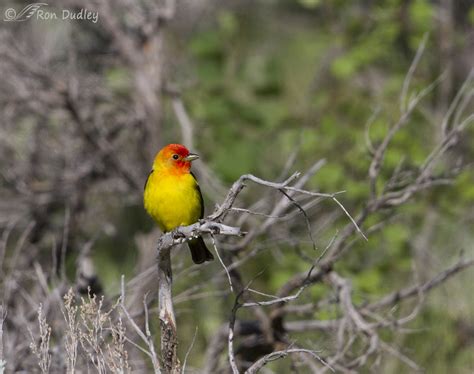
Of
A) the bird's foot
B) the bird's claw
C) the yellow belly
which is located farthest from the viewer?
the yellow belly

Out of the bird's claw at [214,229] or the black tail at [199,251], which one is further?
the black tail at [199,251]

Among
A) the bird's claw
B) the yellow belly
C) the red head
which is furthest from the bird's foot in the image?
the red head

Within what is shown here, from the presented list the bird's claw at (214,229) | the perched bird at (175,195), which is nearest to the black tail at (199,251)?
the perched bird at (175,195)

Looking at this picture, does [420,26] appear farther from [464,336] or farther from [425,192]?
[464,336]

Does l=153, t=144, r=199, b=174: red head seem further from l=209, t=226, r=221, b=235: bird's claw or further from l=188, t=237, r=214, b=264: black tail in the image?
l=209, t=226, r=221, b=235: bird's claw

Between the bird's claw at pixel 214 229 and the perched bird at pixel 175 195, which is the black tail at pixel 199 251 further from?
the bird's claw at pixel 214 229

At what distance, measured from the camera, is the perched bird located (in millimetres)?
4547

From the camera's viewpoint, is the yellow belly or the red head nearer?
the yellow belly

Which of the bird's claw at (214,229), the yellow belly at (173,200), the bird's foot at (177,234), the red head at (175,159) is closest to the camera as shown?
the bird's claw at (214,229)

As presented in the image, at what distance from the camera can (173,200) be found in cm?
454

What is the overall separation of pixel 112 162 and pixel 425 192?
274 centimetres

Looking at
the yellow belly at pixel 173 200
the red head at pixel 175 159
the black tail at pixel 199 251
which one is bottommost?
the black tail at pixel 199 251

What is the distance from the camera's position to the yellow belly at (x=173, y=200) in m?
4.54

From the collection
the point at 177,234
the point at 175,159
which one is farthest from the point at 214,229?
the point at 175,159
